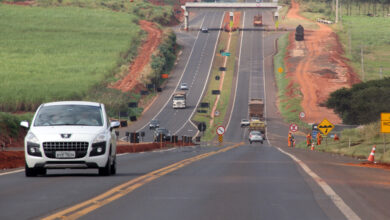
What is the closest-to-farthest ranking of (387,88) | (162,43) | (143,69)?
(387,88) → (143,69) → (162,43)

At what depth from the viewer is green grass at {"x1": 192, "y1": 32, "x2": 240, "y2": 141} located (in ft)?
365

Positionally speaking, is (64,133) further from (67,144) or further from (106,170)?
(106,170)

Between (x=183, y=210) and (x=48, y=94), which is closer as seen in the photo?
(x=183, y=210)

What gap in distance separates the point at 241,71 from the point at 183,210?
451 feet

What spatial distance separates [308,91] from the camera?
130 metres

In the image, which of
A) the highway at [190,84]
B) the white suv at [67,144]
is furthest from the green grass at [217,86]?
the white suv at [67,144]

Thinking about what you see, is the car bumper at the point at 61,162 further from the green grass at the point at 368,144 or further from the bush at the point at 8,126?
the bush at the point at 8,126

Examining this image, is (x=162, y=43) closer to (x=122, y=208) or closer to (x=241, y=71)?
(x=241, y=71)

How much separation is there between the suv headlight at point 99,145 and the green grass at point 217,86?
79.1m

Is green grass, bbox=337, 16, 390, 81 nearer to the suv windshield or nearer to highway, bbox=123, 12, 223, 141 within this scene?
highway, bbox=123, 12, 223, 141

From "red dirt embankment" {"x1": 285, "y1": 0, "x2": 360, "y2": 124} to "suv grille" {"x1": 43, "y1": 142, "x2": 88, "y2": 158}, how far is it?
9435 cm

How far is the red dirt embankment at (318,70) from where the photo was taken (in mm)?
121625

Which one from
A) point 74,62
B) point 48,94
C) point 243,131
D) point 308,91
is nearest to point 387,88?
point 243,131

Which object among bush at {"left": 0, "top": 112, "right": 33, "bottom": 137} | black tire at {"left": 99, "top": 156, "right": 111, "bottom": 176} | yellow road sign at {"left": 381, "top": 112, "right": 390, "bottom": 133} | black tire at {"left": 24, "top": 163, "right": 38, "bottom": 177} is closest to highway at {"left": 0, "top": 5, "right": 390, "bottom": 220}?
black tire at {"left": 24, "top": 163, "right": 38, "bottom": 177}
